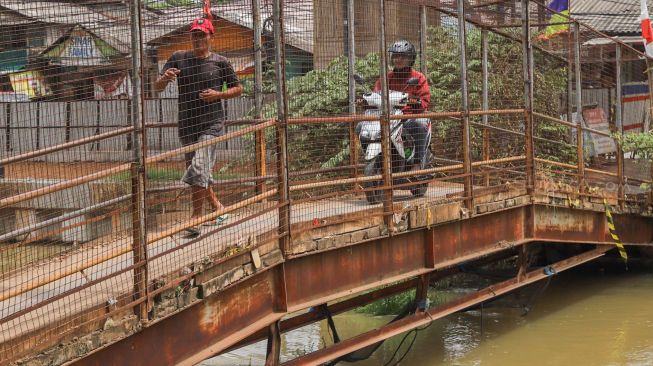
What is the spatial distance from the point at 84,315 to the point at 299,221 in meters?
2.61

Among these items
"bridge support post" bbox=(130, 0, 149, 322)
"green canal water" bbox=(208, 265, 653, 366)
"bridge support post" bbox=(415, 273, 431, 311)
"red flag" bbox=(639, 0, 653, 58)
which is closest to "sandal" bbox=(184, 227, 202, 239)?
"bridge support post" bbox=(130, 0, 149, 322)

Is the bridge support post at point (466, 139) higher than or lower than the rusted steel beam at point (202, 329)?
higher

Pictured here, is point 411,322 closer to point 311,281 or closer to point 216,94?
point 311,281

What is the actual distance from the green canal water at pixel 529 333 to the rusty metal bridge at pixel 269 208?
2.50 feet

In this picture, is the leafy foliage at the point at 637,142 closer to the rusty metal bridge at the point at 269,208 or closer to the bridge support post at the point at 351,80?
the rusty metal bridge at the point at 269,208

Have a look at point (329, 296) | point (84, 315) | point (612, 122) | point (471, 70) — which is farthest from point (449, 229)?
point (612, 122)

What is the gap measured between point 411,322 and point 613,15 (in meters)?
14.4

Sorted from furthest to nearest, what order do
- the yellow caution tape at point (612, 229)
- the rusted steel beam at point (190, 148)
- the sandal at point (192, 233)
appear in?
the yellow caution tape at point (612, 229), the sandal at point (192, 233), the rusted steel beam at point (190, 148)

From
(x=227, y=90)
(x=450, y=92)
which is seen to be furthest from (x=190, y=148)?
(x=450, y=92)

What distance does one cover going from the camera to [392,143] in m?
9.84

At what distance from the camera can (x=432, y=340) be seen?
1123cm

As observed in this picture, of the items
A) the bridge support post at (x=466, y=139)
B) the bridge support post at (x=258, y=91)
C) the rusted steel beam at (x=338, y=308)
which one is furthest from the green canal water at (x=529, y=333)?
the bridge support post at (x=258, y=91)

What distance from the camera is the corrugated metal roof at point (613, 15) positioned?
21.8 m

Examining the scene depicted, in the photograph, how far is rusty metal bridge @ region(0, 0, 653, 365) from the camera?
5977 mm
